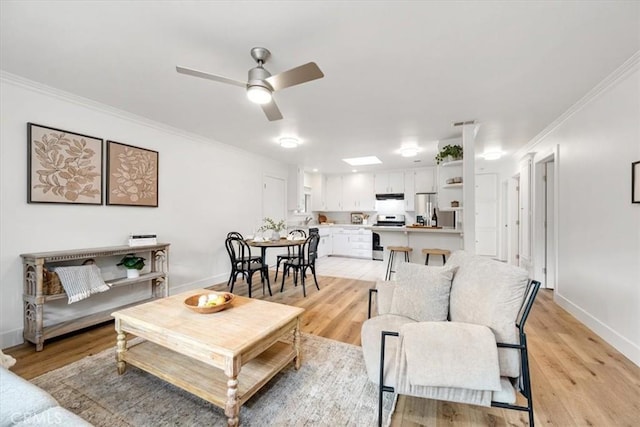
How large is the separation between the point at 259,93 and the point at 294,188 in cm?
435

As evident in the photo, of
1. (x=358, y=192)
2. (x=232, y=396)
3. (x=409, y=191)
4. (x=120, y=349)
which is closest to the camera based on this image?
(x=232, y=396)

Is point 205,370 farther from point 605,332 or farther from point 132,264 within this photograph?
point 605,332

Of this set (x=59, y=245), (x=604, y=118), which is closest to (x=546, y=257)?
(x=604, y=118)

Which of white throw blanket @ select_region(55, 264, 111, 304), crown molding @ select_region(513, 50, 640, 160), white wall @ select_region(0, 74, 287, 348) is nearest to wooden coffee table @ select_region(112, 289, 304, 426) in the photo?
white throw blanket @ select_region(55, 264, 111, 304)

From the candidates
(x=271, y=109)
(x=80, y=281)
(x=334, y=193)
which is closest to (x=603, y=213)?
(x=271, y=109)

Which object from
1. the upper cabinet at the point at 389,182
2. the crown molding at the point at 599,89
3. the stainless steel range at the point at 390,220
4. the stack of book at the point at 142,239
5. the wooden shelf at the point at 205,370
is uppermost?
the crown molding at the point at 599,89

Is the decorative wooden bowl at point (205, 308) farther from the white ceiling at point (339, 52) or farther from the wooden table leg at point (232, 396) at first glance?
the white ceiling at point (339, 52)

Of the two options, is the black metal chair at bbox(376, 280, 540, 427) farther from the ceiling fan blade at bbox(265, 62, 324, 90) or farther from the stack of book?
the stack of book

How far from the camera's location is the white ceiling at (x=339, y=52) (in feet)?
5.23

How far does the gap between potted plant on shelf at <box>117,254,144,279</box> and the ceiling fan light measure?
236 cm

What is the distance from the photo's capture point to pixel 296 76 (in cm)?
178

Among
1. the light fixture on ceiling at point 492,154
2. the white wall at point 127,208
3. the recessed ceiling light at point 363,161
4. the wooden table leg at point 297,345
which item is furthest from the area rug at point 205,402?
the light fixture on ceiling at point 492,154

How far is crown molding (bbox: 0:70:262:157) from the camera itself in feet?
7.72

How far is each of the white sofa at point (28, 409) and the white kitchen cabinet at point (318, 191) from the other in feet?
22.8
